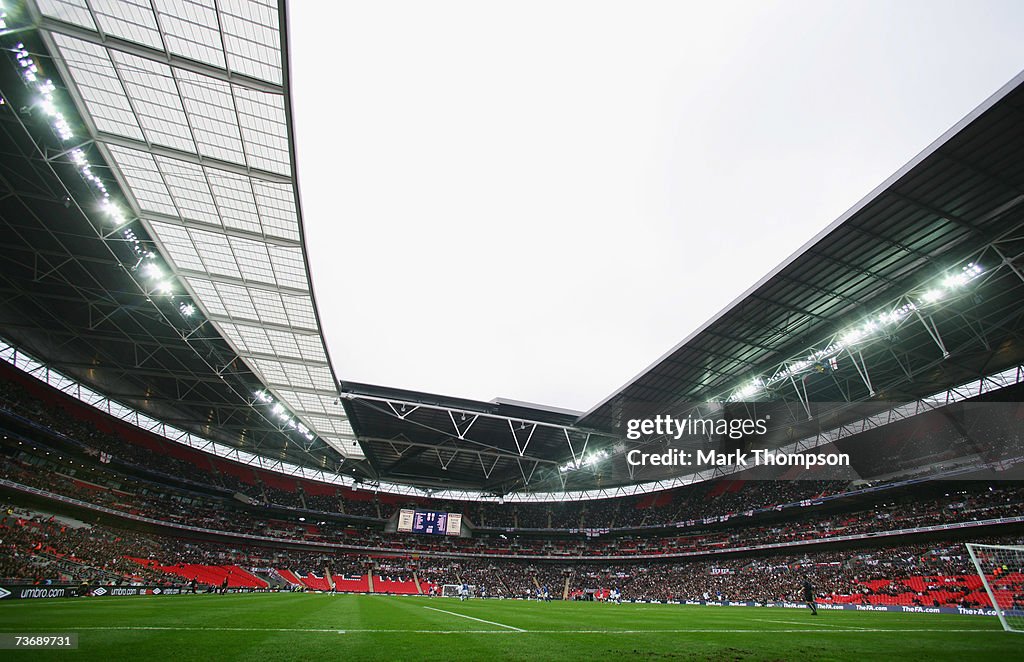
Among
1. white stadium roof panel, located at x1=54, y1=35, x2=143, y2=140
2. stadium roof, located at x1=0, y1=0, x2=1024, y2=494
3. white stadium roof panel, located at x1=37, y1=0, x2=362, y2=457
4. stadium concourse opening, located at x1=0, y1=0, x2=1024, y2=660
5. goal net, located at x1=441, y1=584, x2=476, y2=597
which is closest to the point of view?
stadium concourse opening, located at x1=0, y1=0, x2=1024, y2=660

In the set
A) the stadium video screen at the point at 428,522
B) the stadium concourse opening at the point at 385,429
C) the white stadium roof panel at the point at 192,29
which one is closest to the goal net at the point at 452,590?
the stadium concourse opening at the point at 385,429

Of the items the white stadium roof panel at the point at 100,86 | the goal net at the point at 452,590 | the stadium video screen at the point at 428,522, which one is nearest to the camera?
the white stadium roof panel at the point at 100,86

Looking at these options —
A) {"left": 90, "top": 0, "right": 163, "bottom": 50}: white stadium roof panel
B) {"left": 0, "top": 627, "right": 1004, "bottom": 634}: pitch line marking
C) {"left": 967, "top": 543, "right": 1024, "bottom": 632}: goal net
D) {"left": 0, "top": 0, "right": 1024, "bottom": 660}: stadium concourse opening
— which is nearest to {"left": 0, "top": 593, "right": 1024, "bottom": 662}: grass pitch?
{"left": 0, "top": 627, "right": 1004, "bottom": 634}: pitch line marking

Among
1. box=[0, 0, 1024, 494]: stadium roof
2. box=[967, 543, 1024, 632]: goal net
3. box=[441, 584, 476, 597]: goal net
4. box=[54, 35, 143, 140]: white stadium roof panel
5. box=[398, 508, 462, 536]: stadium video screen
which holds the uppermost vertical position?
box=[54, 35, 143, 140]: white stadium roof panel

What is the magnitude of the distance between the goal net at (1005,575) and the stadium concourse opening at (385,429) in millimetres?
156

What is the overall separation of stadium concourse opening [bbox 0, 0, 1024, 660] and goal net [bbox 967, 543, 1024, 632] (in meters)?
0.16

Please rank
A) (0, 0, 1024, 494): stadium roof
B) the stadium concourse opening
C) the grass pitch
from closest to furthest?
the grass pitch
the stadium concourse opening
(0, 0, 1024, 494): stadium roof

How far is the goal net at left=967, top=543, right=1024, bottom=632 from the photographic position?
36.4 ft

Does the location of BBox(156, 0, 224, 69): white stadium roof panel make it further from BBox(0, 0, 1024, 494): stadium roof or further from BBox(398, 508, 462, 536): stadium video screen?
BBox(398, 508, 462, 536): stadium video screen

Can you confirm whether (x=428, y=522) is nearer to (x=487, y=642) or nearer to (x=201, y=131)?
(x=201, y=131)

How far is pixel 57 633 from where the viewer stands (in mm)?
7719

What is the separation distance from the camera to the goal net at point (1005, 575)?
11.1 m

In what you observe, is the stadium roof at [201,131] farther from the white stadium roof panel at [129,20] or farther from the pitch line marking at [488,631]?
the pitch line marking at [488,631]

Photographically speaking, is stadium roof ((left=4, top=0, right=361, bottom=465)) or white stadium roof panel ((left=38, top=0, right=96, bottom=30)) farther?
stadium roof ((left=4, top=0, right=361, bottom=465))
